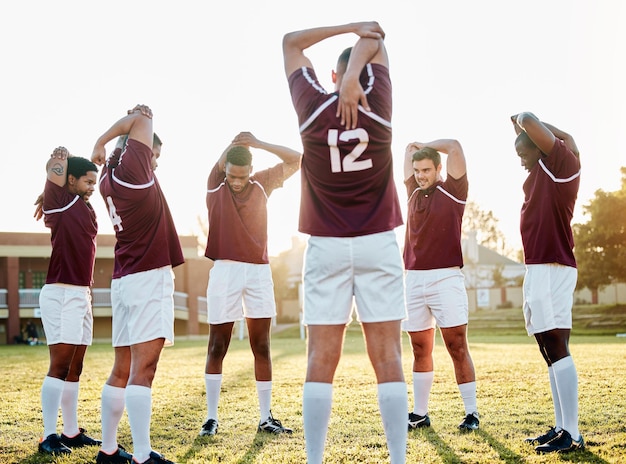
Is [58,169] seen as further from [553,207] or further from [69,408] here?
[553,207]

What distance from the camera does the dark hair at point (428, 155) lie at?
22.0 feet

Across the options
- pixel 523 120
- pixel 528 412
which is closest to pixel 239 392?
pixel 528 412

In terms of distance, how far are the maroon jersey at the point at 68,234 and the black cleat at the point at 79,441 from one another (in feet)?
4.47

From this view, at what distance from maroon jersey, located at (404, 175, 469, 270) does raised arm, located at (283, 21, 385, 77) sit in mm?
2914

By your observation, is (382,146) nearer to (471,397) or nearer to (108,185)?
(108,185)

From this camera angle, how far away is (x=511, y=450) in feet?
17.6

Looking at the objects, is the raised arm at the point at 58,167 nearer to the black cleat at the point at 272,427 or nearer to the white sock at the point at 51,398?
the white sock at the point at 51,398

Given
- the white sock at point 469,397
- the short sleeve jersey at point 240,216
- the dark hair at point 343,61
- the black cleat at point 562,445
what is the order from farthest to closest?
the short sleeve jersey at point 240,216, the white sock at point 469,397, the black cleat at point 562,445, the dark hair at point 343,61

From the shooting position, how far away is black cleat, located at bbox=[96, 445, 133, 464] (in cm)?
520

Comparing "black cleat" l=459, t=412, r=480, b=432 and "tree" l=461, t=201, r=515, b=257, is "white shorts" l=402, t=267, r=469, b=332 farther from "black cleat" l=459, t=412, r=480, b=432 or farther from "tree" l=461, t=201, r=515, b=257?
"tree" l=461, t=201, r=515, b=257

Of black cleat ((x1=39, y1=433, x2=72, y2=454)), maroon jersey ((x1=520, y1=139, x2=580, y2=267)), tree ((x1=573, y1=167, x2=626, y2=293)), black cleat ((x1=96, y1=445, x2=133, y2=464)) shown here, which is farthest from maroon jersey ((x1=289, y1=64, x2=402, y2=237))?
tree ((x1=573, y1=167, x2=626, y2=293))

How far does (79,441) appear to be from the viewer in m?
6.12

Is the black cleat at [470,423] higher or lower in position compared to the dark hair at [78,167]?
lower

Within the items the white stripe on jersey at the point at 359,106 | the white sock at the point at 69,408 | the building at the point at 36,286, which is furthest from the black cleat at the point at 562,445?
the building at the point at 36,286
